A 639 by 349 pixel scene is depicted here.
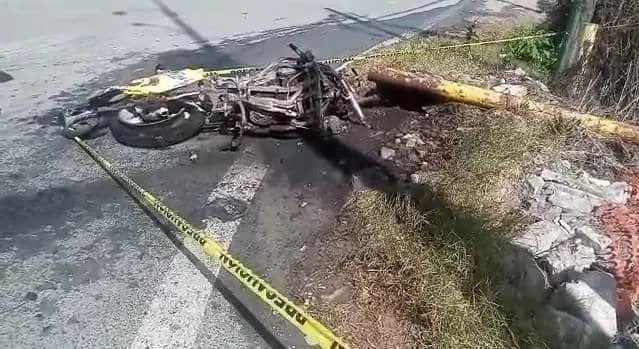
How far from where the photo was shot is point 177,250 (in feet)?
12.8

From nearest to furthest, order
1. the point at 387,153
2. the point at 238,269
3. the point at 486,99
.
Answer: the point at 238,269, the point at 387,153, the point at 486,99

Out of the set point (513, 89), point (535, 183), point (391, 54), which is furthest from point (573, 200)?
point (391, 54)

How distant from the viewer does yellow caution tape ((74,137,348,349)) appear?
2.79 m

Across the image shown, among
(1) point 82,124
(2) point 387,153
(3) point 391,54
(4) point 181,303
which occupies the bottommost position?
(4) point 181,303

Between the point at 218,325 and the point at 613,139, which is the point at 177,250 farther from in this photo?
the point at 613,139

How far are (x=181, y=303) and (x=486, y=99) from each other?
145 inches

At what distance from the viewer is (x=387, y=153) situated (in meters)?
5.24

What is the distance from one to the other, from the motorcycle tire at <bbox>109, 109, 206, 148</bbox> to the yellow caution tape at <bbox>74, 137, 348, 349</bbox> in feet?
1.02

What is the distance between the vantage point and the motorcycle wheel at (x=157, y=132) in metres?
5.24

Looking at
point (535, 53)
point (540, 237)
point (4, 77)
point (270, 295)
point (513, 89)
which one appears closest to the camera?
point (270, 295)

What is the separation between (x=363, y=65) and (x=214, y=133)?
2.44 metres

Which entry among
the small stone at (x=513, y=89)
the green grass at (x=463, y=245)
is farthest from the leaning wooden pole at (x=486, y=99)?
the small stone at (x=513, y=89)

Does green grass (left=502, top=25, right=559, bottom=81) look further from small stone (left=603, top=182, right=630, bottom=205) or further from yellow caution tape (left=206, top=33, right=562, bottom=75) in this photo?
small stone (left=603, top=182, right=630, bottom=205)

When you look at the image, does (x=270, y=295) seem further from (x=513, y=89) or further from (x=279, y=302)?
(x=513, y=89)
